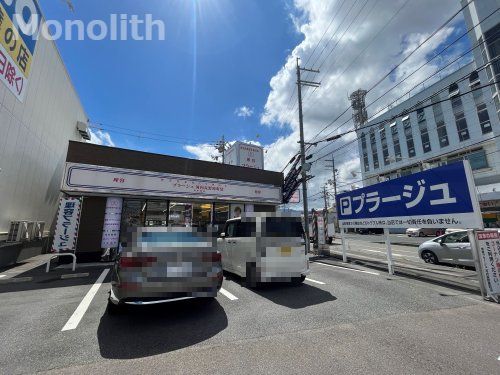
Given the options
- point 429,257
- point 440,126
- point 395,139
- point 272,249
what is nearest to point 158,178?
point 272,249

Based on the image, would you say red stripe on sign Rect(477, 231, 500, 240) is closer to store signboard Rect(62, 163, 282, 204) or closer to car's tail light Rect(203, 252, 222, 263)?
car's tail light Rect(203, 252, 222, 263)

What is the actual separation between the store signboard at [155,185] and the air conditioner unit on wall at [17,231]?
3.38 m

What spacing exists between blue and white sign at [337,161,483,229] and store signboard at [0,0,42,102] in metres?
14.6

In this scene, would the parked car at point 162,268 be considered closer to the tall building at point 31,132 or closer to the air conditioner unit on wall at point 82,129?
the tall building at point 31,132

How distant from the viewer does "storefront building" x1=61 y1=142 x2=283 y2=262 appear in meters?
11.0

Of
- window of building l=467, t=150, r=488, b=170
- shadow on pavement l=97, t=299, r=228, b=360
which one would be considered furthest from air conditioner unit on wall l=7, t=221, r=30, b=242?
window of building l=467, t=150, r=488, b=170

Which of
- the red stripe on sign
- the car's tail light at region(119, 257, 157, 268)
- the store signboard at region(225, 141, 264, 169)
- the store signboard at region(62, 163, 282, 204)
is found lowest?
the car's tail light at region(119, 257, 157, 268)

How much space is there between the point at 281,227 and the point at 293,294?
1657mm

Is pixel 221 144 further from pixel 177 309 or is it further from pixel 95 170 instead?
pixel 177 309

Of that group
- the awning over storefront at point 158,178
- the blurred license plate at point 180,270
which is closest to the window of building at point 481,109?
the awning over storefront at point 158,178

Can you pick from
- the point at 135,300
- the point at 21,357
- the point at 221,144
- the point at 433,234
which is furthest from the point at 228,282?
the point at 433,234

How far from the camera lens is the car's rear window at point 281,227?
629 cm

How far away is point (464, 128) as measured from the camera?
103 ft

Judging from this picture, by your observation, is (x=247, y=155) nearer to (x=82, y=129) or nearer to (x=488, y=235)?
(x=82, y=129)
